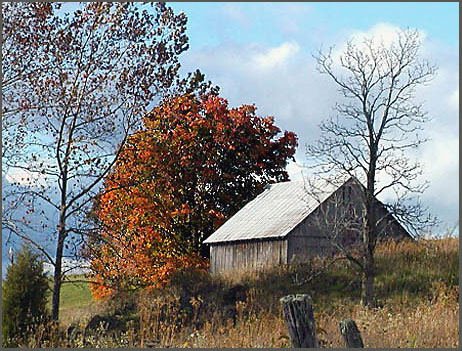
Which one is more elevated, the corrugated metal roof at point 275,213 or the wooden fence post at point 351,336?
the corrugated metal roof at point 275,213

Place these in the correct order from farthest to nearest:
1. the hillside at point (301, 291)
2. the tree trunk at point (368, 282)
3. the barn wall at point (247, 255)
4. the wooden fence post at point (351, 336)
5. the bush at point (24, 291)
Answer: the barn wall at point (247, 255) < the tree trunk at point (368, 282) < the bush at point (24, 291) < the hillside at point (301, 291) < the wooden fence post at point (351, 336)

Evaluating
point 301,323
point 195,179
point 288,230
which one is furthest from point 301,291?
point 301,323

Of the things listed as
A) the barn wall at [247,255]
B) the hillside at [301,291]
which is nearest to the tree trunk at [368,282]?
the hillside at [301,291]

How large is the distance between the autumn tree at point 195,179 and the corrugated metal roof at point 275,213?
3950 millimetres

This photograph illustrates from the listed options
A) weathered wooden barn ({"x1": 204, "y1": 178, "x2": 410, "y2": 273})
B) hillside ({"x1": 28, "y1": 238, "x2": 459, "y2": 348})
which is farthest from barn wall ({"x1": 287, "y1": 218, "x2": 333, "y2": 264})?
hillside ({"x1": 28, "y1": 238, "x2": 459, "y2": 348})

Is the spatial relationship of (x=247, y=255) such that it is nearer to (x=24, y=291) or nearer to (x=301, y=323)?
(x=24, y=291)

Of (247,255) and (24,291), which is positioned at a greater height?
(247,255)

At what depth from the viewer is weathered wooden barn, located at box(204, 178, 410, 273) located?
80.0ft

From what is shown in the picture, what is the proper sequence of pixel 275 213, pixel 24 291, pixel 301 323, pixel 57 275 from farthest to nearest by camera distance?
1. pixel 275 213
2. pixel 57 275
3. pixel 24 291
4. pixel 301 323

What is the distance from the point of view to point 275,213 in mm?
26203

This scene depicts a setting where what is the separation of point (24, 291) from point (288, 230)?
30.1 ft

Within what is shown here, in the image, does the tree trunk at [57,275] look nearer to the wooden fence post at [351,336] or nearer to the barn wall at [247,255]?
the barn wall at [247,255]

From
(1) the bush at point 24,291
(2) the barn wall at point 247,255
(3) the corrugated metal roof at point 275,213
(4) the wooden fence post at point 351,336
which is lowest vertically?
(4) the wooden fence post at point 351,336

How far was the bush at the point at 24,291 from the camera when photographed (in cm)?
1836
